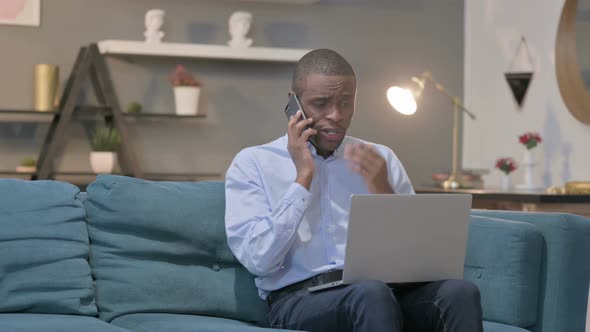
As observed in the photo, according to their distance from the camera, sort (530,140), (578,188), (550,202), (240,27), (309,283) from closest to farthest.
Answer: (309,283)
(550,202)
(578,188)
(530,140)
(240,27)

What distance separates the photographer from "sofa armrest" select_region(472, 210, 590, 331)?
8.04 ft

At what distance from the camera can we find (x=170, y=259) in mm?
2465

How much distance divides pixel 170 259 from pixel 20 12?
3024 millimetres

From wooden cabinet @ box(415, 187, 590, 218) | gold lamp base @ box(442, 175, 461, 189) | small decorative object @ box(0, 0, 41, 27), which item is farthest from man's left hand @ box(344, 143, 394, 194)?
small decorative object @ box(0, 0, 41, 27)

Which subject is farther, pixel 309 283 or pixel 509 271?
pixel 509 271

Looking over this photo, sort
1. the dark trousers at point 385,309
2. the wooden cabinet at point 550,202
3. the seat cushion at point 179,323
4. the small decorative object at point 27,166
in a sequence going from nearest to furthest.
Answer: the dark trousers at point 385,309, the seat cushion at point 179,323, the wooden cabinet at point 550,202, the small decorative object at point 27,166

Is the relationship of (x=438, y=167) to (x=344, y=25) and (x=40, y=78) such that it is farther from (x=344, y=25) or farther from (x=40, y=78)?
(x=40, y=78)

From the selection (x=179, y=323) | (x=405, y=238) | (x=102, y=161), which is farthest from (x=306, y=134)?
(x=102, y=161)

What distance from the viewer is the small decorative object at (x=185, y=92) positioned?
5.14m

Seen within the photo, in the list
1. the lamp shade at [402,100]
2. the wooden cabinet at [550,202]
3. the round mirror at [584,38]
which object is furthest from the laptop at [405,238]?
the round mirror at [584,38]

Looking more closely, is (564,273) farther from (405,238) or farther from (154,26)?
(154,26)

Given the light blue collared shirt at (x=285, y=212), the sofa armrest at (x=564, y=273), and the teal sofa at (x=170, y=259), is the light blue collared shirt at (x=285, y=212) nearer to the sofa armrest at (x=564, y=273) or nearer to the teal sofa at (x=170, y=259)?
the teal sofa at (x=170, y=259)

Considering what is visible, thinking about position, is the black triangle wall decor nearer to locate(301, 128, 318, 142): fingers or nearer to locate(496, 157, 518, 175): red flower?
locate(496, 157, 518, 175): red flower

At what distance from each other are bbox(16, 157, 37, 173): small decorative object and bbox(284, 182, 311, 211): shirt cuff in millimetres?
2973
